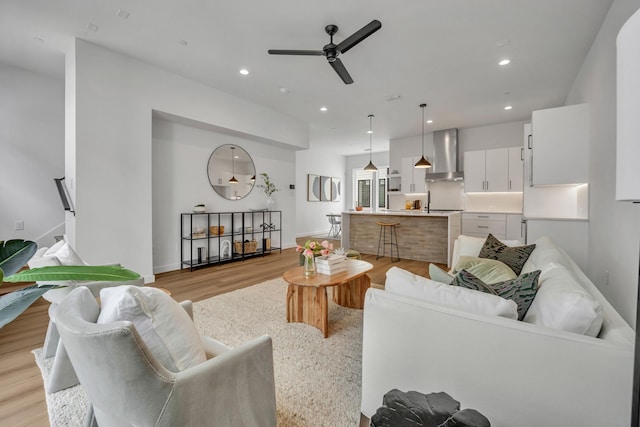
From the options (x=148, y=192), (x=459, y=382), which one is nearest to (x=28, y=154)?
(x=148, y=192)

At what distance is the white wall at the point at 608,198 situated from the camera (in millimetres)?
2152

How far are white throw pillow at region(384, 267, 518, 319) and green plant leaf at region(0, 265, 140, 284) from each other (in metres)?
1.18

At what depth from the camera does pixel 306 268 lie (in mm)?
2693

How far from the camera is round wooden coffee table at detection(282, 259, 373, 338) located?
2.49m

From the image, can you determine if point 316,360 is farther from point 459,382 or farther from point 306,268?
point 459,382

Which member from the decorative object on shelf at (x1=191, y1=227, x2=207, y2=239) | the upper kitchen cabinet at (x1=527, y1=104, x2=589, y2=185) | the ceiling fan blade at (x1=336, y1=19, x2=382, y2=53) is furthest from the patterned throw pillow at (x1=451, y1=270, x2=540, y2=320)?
the decorative object on shelf at (x1=191, y1=227, x2=207, y2=239)

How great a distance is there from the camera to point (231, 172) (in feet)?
18.5

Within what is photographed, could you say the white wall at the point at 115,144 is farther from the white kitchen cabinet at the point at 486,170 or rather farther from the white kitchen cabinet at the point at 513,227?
the white kitchen cabinet at the point at 513,227

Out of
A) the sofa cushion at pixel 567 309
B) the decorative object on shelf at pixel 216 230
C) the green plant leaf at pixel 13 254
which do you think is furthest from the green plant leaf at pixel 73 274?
the decorative object on shelf at pixel 216 230

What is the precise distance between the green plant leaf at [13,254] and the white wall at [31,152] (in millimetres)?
4742

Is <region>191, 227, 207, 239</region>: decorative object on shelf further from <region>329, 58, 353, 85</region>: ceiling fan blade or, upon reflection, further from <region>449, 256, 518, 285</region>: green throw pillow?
<region>449, 256, 518, 285</region>: green throw pillow

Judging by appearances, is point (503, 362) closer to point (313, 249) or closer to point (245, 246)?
point (313, 249)

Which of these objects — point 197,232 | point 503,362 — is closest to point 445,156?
point 197,232

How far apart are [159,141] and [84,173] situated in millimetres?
1342
